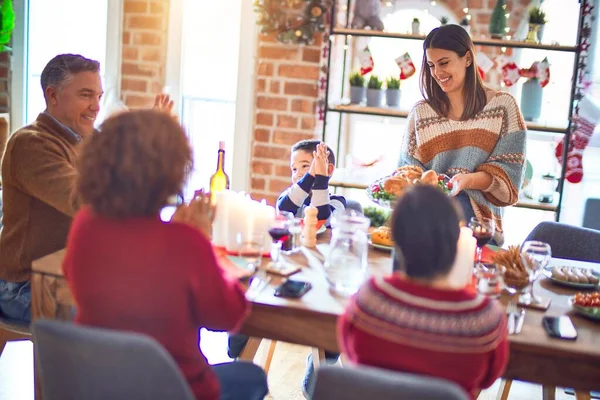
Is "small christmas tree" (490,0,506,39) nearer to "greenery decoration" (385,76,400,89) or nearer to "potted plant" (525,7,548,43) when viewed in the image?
"potted plant" (525,7,548,43)

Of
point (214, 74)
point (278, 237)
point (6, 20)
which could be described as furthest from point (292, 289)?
point (6, 20)

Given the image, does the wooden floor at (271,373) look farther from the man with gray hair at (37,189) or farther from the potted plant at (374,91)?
the potted plant at (374,91)

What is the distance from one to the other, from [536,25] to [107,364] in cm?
305

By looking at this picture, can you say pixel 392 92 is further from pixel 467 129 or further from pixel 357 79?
pixel 467 129

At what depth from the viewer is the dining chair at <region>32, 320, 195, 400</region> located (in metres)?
1.51

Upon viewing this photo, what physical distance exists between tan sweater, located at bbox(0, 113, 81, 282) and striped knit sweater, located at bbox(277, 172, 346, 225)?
802 millimetres

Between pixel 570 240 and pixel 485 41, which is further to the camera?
pixel 485 41

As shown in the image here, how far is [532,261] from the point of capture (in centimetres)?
213

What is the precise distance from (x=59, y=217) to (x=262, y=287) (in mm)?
928

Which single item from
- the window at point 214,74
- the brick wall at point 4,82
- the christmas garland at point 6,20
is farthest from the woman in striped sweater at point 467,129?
the brick wall at point 4,82

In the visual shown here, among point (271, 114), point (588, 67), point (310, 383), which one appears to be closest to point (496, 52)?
point (588, 67)

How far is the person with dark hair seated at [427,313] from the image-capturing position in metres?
1.54

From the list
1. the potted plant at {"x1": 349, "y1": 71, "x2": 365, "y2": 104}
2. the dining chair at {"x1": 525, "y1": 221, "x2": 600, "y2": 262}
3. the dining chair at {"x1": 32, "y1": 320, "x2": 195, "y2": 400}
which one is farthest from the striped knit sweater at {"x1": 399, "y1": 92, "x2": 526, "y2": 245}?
the dining chair at {"x1": 32, "y1": 320, "x2": 195, "y2": 400}

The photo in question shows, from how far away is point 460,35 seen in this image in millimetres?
3021
